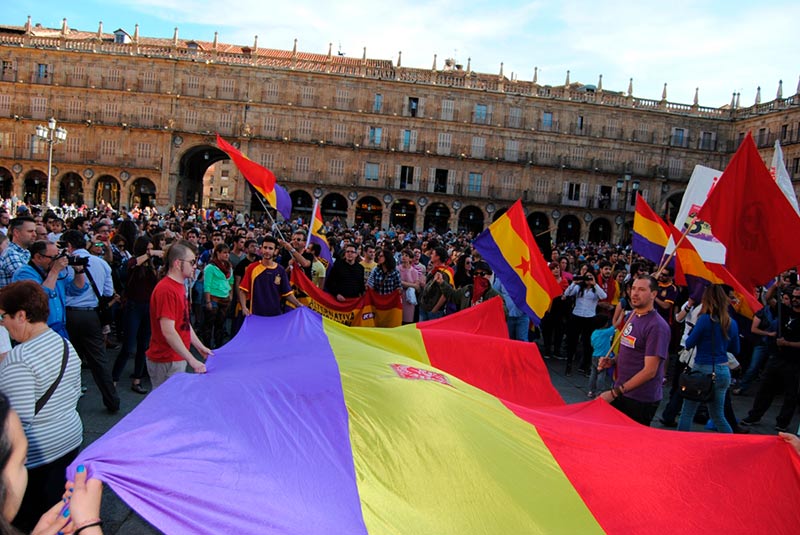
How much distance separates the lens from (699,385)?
5.28 meters

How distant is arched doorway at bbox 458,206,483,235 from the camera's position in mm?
40875

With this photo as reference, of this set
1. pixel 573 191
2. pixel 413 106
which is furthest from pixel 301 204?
pixel 573 191

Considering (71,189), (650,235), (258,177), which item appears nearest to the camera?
(258,177)

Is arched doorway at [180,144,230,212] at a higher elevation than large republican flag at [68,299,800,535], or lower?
higher

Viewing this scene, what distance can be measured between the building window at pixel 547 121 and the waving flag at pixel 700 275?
33.4 metres

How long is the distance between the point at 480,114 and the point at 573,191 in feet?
28.0

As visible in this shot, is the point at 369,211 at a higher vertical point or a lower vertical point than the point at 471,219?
lower

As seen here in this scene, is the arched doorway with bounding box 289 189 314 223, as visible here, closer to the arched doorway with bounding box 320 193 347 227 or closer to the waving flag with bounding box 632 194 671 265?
the arched doorway with bounding box 320 193 347 227

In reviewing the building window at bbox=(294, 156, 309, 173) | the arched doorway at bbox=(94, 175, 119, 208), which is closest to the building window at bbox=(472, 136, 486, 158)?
the building window at bbox=(294, 156, 309, 173)

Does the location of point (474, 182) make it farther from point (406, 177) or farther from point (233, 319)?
point (233, 319)

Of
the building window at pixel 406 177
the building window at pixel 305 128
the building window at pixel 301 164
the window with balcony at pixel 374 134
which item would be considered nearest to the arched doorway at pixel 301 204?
the building window at pixel 301 164

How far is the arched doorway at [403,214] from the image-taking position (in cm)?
4025

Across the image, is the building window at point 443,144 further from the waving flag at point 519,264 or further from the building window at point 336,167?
the waving flag at point 519,264

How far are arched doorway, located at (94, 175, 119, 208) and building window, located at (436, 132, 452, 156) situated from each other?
21.6 m
